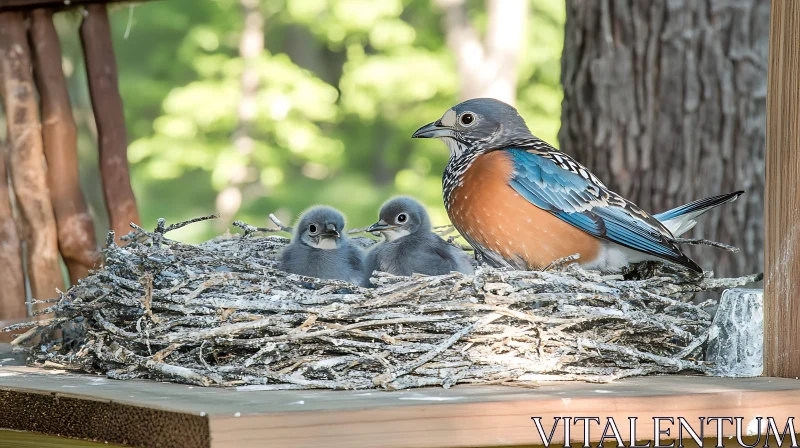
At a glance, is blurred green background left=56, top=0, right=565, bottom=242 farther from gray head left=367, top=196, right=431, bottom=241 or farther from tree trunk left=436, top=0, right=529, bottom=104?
gray head left=367, top=196, right=431, bottom=241

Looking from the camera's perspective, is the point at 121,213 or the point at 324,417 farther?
the point at 121,213

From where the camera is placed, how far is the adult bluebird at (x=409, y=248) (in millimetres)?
3934

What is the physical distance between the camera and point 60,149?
164 inches

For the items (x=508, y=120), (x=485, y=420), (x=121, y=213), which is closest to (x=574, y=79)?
(x=508, y=120)

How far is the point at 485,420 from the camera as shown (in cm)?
208

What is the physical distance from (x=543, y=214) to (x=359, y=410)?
1.76 metres

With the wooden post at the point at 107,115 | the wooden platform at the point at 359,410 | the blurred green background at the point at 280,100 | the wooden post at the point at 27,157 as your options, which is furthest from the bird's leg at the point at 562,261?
the blurred green background at the point at 280,100

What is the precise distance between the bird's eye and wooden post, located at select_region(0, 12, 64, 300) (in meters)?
1.80

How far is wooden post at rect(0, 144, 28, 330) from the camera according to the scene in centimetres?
410

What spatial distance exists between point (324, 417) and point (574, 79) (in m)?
3.25

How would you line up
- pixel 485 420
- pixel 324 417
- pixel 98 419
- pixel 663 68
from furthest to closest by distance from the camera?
pixel 663 68
pixel 98 419
pixel 485 420
pixel 324 417

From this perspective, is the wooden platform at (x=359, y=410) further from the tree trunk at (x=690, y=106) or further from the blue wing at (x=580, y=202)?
the tree trunk at (x=690, y=106)

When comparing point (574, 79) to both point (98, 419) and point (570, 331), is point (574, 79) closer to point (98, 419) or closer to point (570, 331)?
point (570, 331)

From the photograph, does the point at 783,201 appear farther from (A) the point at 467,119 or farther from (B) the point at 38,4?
(B) the point at 38,4
